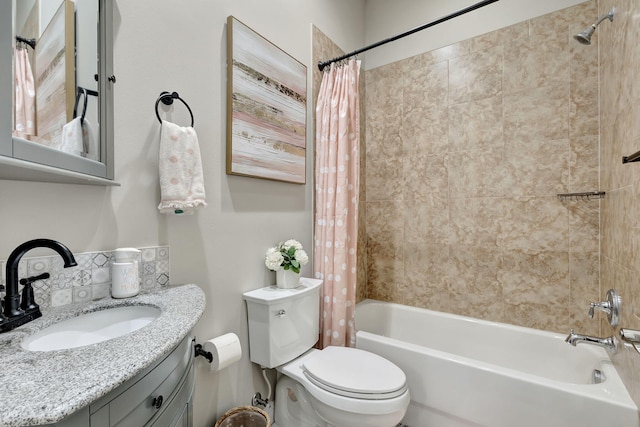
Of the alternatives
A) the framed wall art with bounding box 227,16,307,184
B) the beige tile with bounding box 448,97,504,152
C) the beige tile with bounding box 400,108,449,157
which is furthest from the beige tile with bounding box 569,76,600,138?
the framed wall art with bounding box 227,16,307,184

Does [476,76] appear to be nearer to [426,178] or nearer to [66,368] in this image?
[426,178]

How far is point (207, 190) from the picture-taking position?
1342mm

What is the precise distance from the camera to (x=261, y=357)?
58.3 inches

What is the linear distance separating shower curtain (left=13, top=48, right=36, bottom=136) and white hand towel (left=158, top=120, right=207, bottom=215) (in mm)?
435

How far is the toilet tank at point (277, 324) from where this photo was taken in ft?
4.75

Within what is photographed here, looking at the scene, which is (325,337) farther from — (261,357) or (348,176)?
(348,176)

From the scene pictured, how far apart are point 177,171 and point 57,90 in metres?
0.40

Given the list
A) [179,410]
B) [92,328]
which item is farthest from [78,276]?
[179,410]

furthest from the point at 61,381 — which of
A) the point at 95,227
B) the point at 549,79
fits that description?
the point at 549,79

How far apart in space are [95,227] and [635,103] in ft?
6.93

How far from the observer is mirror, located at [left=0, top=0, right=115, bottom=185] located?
58 cm

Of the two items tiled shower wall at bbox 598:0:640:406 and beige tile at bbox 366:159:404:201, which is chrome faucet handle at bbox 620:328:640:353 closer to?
tiled shower wall at bbox 598:0:640:406

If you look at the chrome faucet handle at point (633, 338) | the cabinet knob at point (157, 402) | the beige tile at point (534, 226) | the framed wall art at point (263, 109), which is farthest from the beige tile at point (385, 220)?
the cabinet knob at point (157, 402)

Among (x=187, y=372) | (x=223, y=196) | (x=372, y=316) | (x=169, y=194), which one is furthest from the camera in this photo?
(x=372, y=316)
